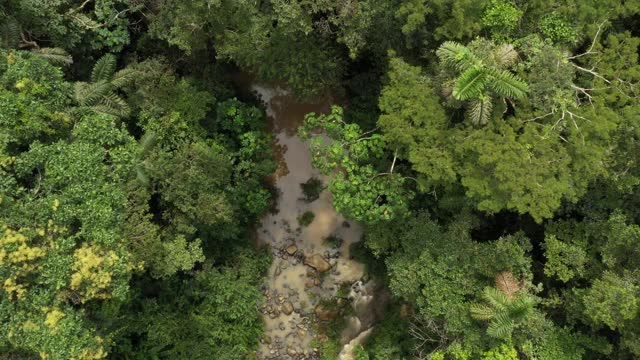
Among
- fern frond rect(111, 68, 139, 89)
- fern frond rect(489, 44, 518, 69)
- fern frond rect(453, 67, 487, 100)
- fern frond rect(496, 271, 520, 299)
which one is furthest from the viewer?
fern frond rect(111, 68, 139, 89)

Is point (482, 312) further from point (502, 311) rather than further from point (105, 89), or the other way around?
point (105, 89)

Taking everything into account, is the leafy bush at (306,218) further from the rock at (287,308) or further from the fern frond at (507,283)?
the fern frond at (507,283)

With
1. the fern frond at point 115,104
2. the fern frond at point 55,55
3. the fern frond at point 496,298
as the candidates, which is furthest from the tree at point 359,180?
the fern frond at point 55,55

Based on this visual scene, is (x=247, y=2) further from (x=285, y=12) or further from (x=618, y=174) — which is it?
(x=618, y=174)

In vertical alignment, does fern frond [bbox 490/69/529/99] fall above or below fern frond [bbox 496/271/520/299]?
above

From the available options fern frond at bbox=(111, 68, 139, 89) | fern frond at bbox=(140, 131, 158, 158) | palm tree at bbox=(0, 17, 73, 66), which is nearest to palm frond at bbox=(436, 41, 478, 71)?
fern frond at bbox=(140, 131, 158, 158)

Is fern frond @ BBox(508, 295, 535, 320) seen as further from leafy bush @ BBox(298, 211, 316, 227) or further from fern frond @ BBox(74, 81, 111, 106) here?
fern frond @ BBox(74, 81, 111, 106)

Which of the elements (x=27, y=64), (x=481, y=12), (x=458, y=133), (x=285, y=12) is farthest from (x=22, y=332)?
(x=481, y=12)
